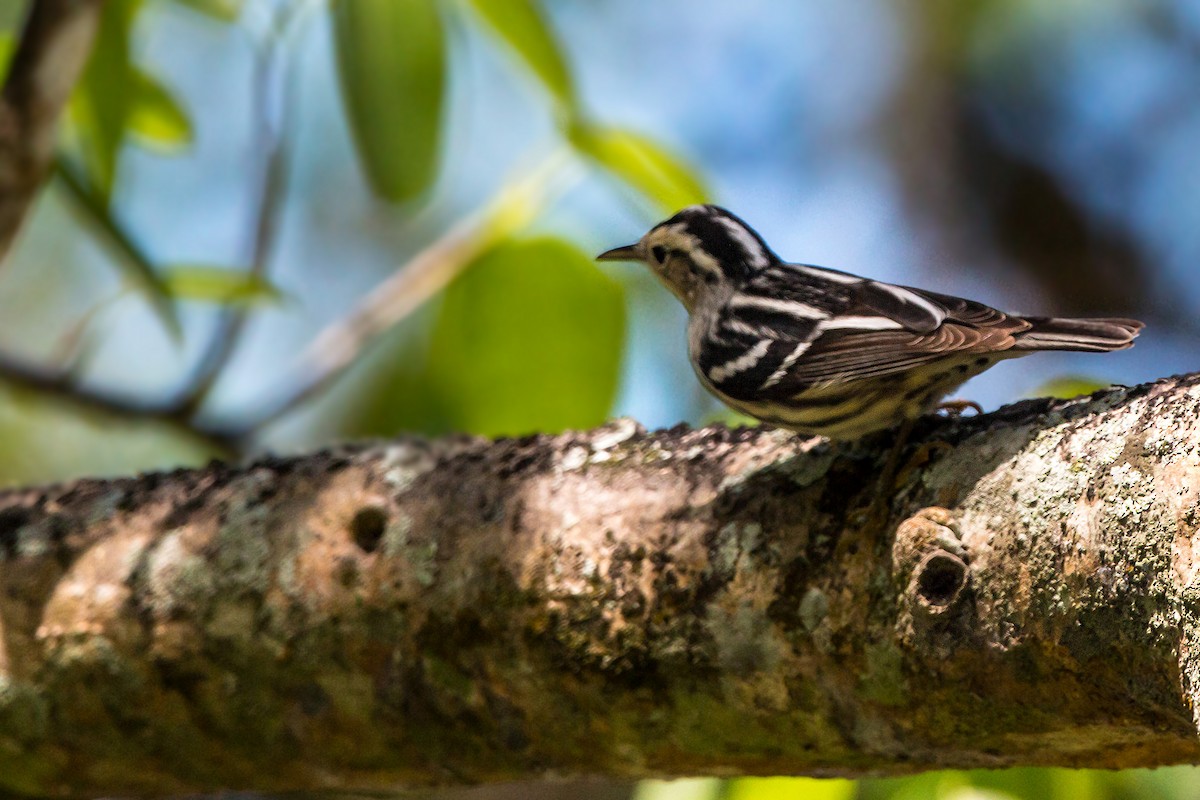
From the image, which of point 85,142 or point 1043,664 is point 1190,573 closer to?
point 1043,664

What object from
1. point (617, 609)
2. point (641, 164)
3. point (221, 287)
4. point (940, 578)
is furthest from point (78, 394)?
point (940, 578)

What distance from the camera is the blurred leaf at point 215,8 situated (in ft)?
12.8

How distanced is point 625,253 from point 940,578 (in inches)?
85.5

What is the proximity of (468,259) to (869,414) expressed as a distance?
4.30 ft

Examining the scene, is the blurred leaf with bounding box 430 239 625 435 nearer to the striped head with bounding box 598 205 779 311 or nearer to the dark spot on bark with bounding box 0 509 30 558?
the striped head with bounding box 598 205 779 311

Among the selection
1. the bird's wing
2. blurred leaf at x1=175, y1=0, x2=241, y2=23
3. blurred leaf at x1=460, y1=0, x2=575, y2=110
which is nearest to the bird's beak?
the bird's wing

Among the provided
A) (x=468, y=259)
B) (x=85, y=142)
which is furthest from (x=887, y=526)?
(x=85, y=142)

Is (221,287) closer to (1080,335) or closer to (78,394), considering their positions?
(78,394)

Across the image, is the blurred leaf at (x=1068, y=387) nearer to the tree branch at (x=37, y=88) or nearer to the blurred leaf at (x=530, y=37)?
the blurred leaf at (x=530, y=37)

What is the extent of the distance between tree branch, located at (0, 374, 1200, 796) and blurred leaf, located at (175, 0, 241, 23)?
55.7 inches

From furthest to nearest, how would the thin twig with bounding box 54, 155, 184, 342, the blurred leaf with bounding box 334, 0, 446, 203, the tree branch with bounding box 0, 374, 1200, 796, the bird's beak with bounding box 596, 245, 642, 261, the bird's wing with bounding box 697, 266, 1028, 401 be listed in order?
1. the bird's beak with bounding box 596, 245, 642, 261
2. the thin twig with bounding box 54, 155, 184, 342
3. the blurred leaf with bounding box 334, 0, 446, 203
4. the bird's wing with bounding box 697, 266, 1028, 401
5. the tree branch with bounding box 0, 374, 1200, 796

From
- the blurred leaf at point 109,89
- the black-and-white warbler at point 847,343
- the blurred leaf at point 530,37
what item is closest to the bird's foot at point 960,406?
the black-and-white warbler at point 847,343

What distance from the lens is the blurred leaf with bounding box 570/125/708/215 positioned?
3.49 m

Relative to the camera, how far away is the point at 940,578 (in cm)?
227
